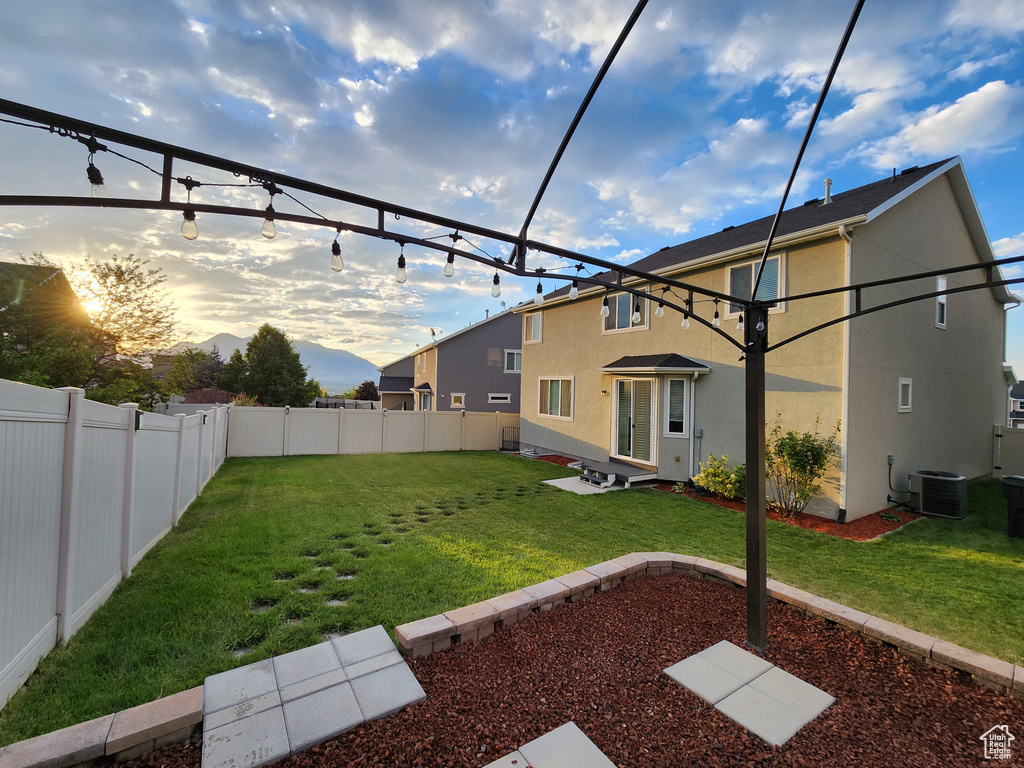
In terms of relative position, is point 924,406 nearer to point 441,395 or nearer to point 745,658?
point 745,658

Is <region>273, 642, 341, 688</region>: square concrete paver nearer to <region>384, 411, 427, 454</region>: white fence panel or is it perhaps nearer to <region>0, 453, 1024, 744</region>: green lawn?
<region>0, 453, 1024, 744</region>: green lawn

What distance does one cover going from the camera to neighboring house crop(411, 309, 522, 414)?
856 inches

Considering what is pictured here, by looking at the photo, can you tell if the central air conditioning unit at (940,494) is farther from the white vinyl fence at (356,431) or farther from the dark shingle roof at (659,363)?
the white vinyl fence at (356,431)

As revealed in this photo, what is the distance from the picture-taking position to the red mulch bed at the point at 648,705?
212 centimetres

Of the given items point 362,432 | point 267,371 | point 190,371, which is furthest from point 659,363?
point 267,371

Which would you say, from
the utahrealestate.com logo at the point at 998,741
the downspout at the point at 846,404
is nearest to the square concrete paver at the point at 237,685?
the utahrealestate.com logo at the point at 998,741

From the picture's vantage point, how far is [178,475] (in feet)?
18.7

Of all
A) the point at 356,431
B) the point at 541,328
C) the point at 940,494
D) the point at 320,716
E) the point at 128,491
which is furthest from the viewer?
the point at 541,328

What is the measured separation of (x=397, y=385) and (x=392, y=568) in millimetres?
28254

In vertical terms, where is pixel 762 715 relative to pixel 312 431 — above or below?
below

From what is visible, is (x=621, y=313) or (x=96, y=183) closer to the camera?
(x=96, y=183)

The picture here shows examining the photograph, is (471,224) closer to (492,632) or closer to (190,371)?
(492,632)

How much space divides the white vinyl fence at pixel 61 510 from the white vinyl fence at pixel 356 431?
903cm

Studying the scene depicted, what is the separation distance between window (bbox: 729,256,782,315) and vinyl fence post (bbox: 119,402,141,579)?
872 cm
